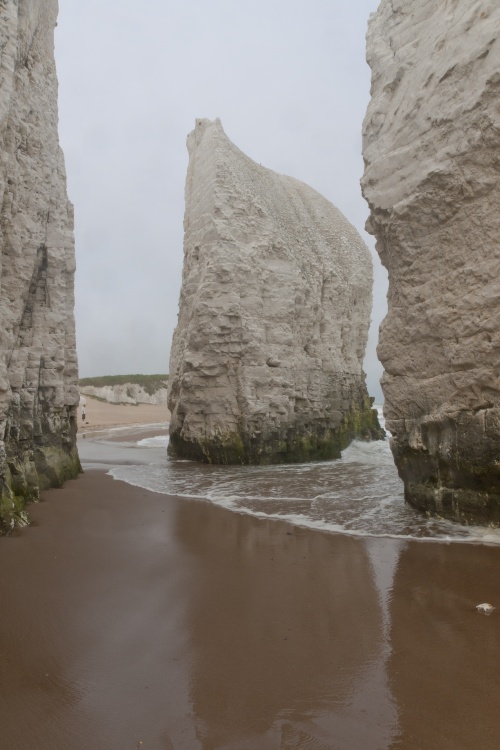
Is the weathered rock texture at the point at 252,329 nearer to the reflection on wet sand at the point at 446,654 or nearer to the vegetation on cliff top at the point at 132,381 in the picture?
the reflection on wet sand at the point at 446,654

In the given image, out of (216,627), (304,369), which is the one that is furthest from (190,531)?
(304,369)

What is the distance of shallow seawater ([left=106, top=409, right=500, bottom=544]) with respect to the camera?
6.11m

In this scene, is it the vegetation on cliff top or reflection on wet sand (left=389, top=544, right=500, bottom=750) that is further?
the vegetation on cliff top

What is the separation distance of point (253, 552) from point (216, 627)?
71.0 inches

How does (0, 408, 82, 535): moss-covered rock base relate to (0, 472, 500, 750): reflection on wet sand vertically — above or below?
above

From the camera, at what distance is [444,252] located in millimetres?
6473

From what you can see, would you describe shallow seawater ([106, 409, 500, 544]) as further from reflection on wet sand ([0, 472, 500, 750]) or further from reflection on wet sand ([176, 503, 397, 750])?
reflection on wet sand ([176, 503, 397, 750])

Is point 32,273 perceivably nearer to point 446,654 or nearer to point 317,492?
point 317,492

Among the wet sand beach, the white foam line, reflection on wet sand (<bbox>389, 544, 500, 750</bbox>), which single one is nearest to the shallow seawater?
the white foam line

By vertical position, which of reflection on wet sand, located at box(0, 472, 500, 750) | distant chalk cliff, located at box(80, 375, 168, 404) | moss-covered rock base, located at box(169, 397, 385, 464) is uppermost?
distant chalk cliff, located at box(80, 375, 168, 404)

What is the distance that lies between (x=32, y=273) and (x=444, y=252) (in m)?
5.79

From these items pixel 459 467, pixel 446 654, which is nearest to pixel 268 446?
pixel 459 467

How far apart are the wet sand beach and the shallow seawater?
69 cm

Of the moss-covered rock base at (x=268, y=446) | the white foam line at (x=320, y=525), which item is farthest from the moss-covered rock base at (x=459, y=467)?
the moss-covered rock base at (x=268, y=446)
